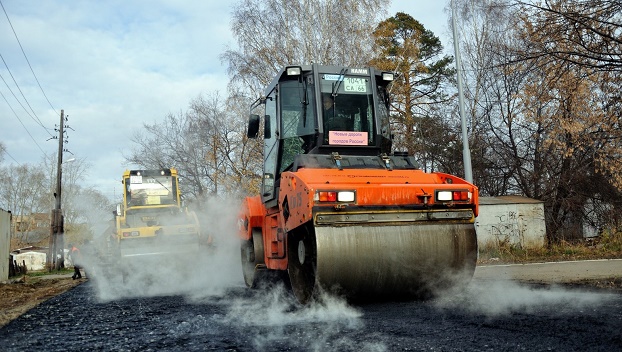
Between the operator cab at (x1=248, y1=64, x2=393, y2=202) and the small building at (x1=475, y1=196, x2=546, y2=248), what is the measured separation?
13.1 meters

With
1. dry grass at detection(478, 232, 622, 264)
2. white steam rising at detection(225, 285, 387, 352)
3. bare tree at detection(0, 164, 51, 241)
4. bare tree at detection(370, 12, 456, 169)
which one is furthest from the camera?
bare tree at detection(0, 164, 51, 241)

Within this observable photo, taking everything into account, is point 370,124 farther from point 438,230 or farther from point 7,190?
point 7,190

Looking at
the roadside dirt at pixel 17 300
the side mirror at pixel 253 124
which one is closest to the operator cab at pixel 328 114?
the side mirror at pixel 253 124

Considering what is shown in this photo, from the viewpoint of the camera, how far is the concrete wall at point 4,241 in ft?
60.0

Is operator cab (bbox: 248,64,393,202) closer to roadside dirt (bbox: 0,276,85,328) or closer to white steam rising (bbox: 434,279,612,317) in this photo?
white steam rising (bbox: 434,279,612,317)

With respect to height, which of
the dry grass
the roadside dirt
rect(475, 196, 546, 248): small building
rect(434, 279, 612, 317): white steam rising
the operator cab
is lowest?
the dry grass

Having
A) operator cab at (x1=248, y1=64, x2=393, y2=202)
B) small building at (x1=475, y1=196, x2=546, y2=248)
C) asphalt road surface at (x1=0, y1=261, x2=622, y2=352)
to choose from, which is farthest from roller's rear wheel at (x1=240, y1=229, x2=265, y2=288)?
small building at (x1=475, y1=196, x2=546, y2=248)

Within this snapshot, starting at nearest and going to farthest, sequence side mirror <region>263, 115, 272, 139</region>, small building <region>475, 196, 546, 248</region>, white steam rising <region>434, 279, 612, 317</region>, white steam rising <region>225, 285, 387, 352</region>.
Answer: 1. white steam rising <region>225, 285, 387, 352</region>
2. white steam rising <region>434, 279, 612, 317</region>
3. side mirror <region>263, 115, 272, 139</region>
4. small building <region>475, 196, 546, 248</region>

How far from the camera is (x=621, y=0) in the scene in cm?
765

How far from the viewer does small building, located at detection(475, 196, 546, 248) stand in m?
19.7

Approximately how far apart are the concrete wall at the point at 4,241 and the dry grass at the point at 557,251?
1475cm

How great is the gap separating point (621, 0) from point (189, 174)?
27.5 meters

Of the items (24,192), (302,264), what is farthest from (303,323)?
(24,192)

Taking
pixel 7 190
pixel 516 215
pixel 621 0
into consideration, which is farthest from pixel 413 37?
pixel 7 190
